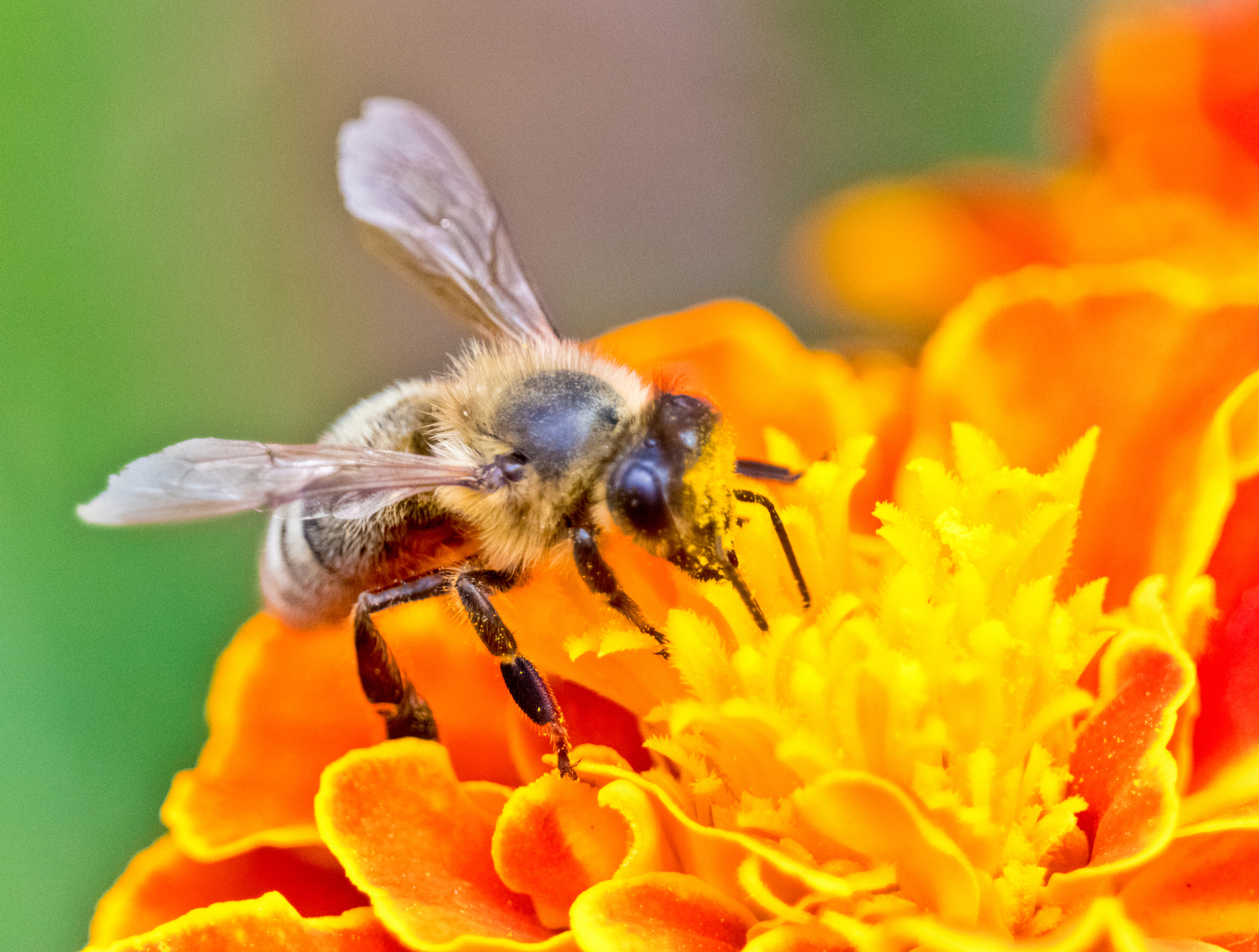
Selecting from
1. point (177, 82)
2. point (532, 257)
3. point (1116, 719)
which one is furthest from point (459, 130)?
point (1116, 719)

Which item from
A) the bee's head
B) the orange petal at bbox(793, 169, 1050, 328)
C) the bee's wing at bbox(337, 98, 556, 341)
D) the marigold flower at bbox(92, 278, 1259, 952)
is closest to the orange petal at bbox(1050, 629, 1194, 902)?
the marigold flower at bbox(92, 278, 1259, 952)

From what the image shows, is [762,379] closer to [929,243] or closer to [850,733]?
[850,733]

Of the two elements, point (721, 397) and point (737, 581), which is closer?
point (737, 581)

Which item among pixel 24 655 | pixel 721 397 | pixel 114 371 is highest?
pixel 721 397

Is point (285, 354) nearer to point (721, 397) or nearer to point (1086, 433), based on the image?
point (721, 397)

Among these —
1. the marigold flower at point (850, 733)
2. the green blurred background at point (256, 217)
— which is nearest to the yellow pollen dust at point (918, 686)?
the marigold flower at point (850, 733)

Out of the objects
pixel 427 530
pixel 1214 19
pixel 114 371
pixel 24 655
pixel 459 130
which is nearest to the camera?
pixel 427 530

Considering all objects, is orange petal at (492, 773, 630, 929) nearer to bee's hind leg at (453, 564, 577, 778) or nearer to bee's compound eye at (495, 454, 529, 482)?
bee's hind leg at (453, 564, 577, 778)
